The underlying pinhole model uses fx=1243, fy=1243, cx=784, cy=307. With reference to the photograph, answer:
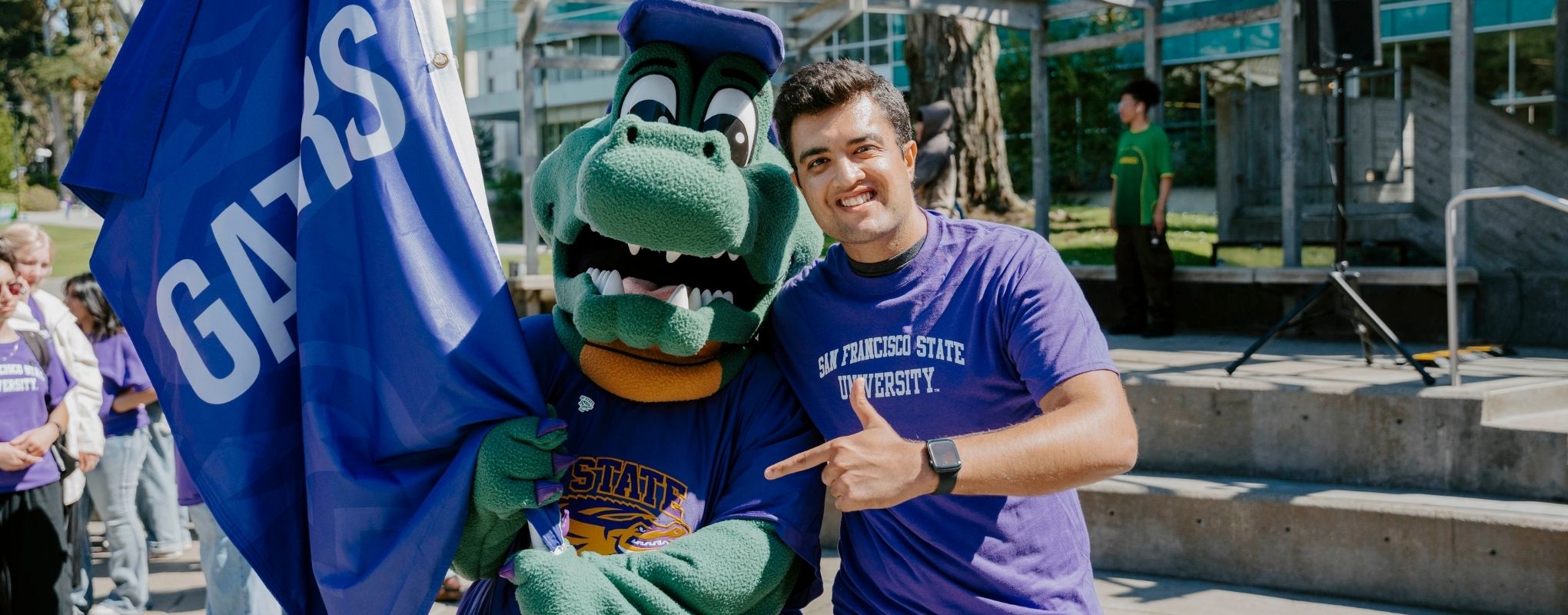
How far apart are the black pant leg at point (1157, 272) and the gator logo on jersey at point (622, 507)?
256 inches

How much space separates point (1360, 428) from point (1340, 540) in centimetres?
61

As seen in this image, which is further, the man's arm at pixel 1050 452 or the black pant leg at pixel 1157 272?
the black pant leg at pixel 1157 272

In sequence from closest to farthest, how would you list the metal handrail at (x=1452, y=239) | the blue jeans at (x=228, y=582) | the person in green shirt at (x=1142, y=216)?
the blue jeans at (x=228, y=582) → the metal handrail at (x=1452, y=239) → the person in green shirt at (x=1142, y=216)

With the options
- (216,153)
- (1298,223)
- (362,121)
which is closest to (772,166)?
(362,121)

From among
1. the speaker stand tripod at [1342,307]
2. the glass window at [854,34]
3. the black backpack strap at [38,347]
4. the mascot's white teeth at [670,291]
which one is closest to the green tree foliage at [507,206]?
the glass window at [854,34]

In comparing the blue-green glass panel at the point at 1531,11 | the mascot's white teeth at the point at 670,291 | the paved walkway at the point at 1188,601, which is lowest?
the paved walkway at the point at 1188,601

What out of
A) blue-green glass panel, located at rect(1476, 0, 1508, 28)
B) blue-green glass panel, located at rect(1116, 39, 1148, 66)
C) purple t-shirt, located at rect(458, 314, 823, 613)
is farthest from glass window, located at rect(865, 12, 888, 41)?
purple t-shirt, located at rect(458, 314, 823, 613)

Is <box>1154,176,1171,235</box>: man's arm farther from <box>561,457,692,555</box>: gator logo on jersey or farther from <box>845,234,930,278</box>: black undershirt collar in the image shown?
<box>561,457,692,555</box>: gator logo on jersey

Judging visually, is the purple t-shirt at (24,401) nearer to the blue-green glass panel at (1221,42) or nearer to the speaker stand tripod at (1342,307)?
the speaker stand tripod at (1342,307)

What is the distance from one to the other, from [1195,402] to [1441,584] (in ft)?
4.19

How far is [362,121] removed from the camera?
224cm

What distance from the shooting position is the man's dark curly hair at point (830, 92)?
234 cm

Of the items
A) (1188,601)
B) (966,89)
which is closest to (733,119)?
(1188,601)

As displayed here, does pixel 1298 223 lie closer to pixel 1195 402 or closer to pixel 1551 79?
pixel 1195 402
